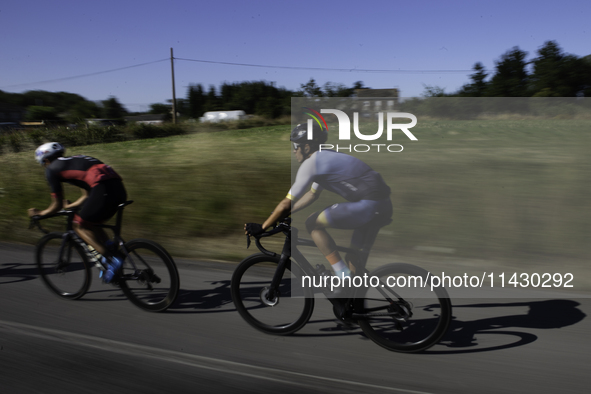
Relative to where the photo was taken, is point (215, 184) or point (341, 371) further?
point (215, 184)

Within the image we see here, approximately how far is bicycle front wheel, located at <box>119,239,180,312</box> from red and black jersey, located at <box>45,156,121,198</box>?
75 cm

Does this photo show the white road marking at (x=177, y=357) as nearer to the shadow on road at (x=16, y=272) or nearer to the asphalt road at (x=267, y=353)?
the asphalt road at (x=267, y=353)

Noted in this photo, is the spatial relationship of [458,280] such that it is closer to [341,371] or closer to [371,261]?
[371,261]

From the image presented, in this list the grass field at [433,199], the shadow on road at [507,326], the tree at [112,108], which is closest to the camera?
the shadow on road at [507,326]

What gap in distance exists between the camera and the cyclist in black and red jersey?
173 inches

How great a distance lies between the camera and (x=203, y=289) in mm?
5000

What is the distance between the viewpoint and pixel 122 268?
4406 mm

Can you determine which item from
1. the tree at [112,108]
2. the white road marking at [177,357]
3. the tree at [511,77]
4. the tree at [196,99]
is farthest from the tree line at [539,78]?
the tree at [196,99]

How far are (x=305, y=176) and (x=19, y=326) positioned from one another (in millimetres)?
2997

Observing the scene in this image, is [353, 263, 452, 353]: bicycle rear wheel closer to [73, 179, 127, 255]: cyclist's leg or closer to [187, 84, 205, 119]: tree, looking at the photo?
[73, 179, 127, 255]: cyclist's leg

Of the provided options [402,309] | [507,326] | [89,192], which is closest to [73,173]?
[89,192]

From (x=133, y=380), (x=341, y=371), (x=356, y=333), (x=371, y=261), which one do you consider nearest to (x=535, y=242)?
(x=371, y=261)

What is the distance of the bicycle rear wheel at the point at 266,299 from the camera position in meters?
3.69

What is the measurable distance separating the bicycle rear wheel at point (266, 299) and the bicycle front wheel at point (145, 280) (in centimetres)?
76
